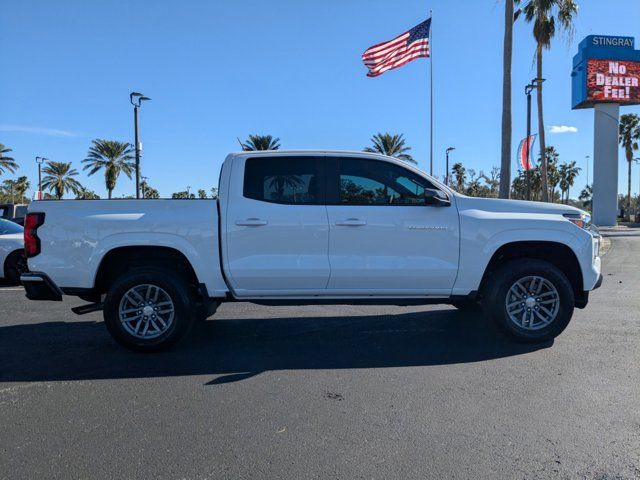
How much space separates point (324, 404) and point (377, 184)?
96.9 inches

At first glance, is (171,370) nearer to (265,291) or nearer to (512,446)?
(265,291)

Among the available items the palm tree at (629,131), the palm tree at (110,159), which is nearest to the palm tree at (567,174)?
the palm tree at (629,131)

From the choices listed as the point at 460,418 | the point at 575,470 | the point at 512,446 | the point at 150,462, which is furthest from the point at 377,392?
the point at 150,462

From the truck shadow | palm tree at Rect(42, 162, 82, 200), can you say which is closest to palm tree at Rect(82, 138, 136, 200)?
palm tree at Rect(42, 162, 82, 200)

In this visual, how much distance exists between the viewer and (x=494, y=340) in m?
5.79

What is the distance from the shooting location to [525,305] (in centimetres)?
553

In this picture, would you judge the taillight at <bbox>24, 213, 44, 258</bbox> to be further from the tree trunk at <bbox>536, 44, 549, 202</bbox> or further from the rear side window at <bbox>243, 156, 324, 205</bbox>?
the tree trunk at <bbox>536, 44, 549, 202</bbox>

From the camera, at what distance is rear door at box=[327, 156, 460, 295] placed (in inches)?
208

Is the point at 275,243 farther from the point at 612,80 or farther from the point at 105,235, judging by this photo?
the point at 612,80

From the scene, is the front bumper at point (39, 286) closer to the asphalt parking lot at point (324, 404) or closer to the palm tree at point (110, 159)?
the asphalt parking lot at point (324, 404)

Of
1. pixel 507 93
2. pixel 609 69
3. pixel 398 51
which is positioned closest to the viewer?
pixel 507 93

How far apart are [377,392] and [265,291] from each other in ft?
5.65

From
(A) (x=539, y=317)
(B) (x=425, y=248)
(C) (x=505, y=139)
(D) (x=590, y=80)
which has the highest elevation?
(D) (x=590, y=80)

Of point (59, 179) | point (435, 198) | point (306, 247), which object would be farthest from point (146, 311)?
point (59, 179)
